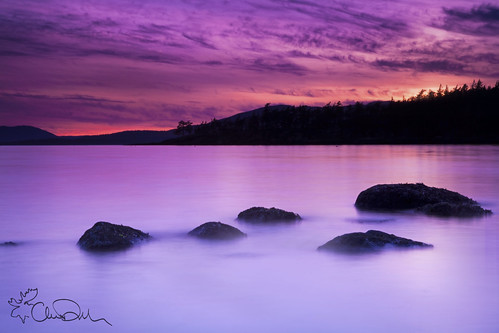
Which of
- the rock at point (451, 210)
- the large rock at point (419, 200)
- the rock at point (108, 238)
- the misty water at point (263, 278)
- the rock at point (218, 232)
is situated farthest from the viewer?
the large rock at point (419, 200)

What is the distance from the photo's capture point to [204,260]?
11.1 metres

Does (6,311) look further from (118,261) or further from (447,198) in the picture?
(447,198)

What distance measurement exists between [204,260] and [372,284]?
3.62m

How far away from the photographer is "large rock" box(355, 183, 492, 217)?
1600 centimetres

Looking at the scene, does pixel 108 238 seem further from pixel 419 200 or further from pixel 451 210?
pixel 419 200
